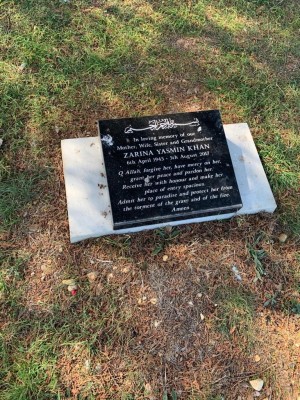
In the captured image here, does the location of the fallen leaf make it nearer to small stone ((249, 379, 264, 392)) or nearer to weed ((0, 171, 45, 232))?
weed ((0, 171, 45, 232))

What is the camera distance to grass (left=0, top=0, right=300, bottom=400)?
96.8 inches

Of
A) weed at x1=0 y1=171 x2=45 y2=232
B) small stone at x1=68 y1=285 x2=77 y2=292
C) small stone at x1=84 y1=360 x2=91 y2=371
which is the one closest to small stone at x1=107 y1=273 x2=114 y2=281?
small stone at x1=68 y1=285 x2=77 y2=292

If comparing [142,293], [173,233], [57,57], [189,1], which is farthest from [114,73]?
[142,293]

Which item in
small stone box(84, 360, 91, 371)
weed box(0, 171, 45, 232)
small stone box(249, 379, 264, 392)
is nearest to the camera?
small stone box(84, 360, 91, 371)

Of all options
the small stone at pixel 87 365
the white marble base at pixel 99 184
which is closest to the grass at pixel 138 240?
the small stone at pixel 87 365

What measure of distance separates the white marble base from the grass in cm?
11

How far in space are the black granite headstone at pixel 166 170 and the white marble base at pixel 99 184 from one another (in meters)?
0.13

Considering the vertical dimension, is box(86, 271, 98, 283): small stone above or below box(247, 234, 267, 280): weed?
below

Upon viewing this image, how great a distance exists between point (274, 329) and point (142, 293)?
90 centimetres

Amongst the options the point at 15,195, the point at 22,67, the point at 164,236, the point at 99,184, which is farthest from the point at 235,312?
the point at 22,67

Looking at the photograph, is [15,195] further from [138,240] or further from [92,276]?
[138,240]

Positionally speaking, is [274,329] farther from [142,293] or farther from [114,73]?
[114,73]

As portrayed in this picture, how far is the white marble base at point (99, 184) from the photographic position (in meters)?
2.71

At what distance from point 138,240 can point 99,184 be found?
18.2 inches
